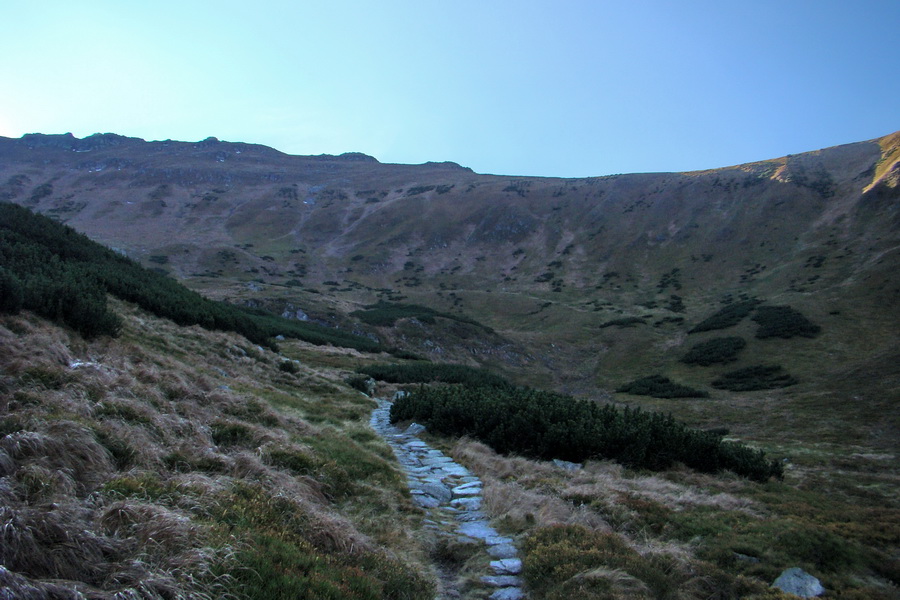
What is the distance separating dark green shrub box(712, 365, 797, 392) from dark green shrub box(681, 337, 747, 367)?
4102 mm

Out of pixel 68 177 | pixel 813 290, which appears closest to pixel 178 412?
pixel 813 290

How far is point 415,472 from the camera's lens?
11.3 m

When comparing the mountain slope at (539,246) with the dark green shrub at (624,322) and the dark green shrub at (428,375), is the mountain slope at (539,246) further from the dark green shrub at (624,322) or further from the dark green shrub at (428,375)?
the dark green shrub at (428,375)

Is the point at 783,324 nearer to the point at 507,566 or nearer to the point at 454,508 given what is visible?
the point at 454,508

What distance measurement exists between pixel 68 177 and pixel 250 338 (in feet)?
526

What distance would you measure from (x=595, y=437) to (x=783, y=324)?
4486 centimetres

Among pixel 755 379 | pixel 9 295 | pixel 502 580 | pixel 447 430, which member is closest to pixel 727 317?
pixel 755 379

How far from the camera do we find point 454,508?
355 inches

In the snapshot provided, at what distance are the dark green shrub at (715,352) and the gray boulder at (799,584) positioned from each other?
41.8m

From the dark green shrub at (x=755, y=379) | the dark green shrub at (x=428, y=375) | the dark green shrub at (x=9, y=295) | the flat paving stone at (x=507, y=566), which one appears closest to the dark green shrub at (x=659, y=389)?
the dark green shrub at (x=755, y=379)

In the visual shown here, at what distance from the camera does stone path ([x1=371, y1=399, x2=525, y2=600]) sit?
6078 millimetres

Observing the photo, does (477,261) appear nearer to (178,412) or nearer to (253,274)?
(253,274)

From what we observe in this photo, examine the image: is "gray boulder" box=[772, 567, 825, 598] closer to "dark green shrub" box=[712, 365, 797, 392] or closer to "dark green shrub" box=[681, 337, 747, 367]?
"dark green shrub" box=[712, 365, 797, 392]

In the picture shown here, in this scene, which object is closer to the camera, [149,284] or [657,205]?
[149,284]
